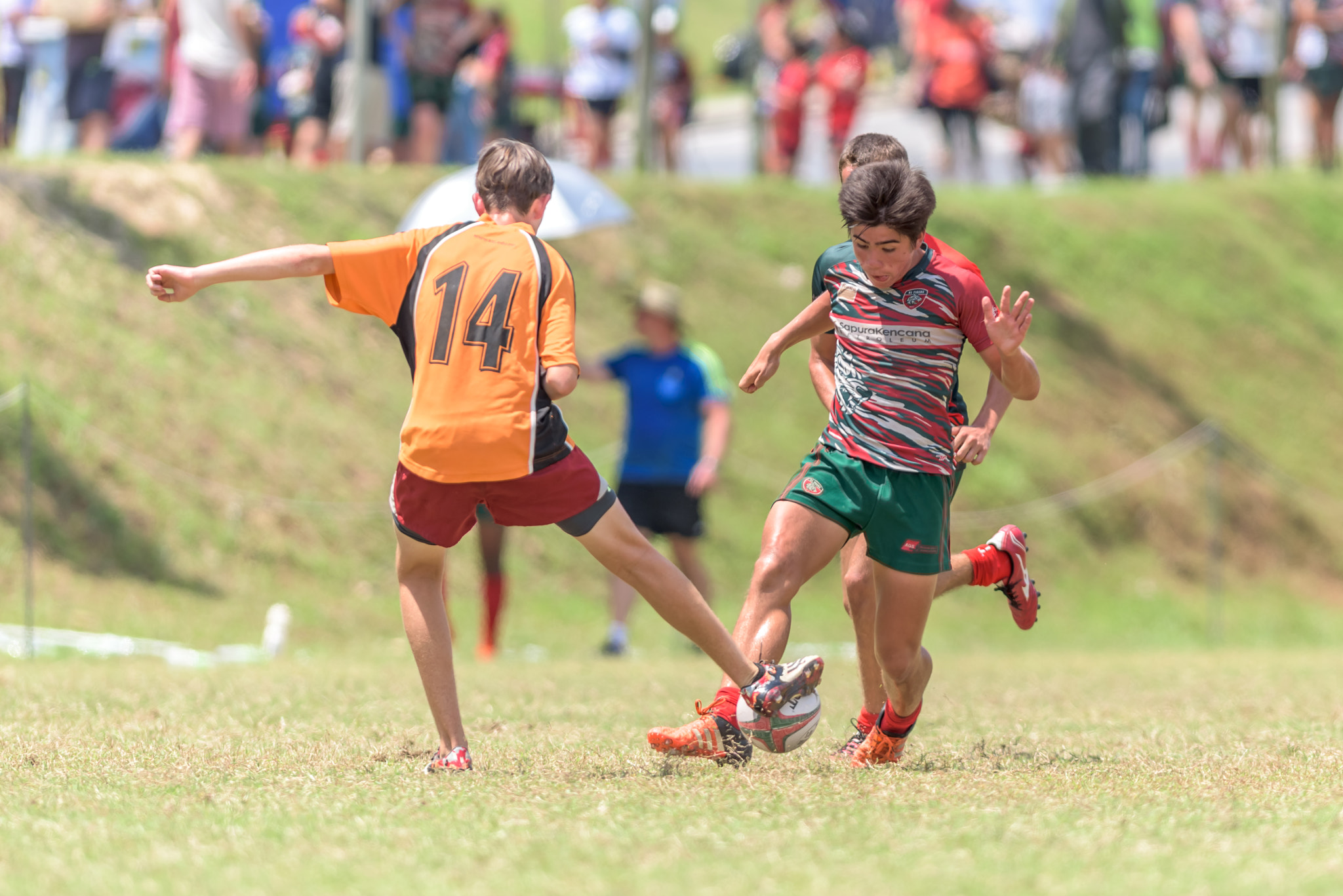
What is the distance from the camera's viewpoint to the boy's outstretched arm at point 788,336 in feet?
19.6

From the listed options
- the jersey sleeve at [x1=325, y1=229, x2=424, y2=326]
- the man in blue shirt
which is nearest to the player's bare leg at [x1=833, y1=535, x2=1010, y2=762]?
the jersey sleeve at [x1=325, y1=229, x2=424, y2=326]

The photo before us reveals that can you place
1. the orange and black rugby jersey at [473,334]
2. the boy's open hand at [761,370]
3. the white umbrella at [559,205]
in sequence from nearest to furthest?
the orange and black rugby jersey at [473,334], the boy's open hand at [761,370], the white umbrella at [559,205]

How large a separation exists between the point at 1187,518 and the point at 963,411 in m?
12.4

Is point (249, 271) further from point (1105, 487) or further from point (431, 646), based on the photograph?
point (1105, 487)

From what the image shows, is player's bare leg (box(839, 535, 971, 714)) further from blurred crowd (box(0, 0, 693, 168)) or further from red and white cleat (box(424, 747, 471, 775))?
blurred crowd (box(0, 0, 693, 168))

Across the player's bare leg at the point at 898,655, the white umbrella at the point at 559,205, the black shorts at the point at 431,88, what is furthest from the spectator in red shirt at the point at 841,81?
the player's bare leg at the point at 898,655

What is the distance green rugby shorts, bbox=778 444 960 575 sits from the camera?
18.9 feet

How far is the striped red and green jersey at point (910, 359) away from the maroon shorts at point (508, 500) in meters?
0.92

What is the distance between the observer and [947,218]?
20.6 m

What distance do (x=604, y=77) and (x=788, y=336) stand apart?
13630 mm

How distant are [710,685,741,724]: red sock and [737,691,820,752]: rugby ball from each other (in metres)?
0.06

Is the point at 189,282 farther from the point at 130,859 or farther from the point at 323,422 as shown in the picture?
the point at 323,422

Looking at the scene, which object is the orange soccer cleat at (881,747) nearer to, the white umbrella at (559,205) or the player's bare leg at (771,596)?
the player's bare leg at (771,596)

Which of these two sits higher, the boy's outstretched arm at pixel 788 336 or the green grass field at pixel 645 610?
the boy's outstretched arm at pixel 788 336
